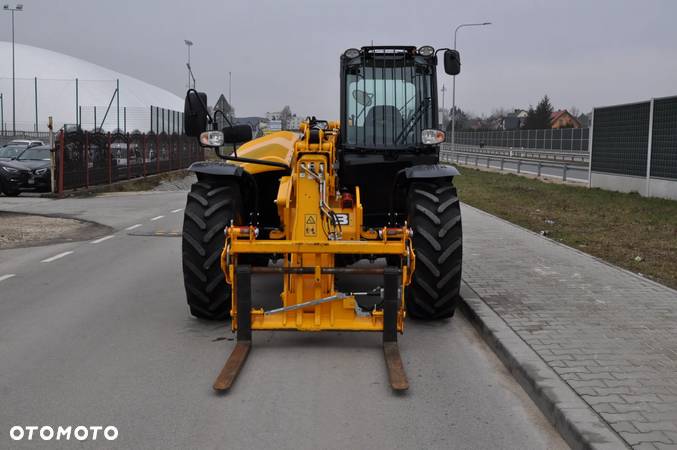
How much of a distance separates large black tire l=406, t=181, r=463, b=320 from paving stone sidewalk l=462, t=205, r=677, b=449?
651 mm

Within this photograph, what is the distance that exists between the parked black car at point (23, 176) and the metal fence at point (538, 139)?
40.7 meters

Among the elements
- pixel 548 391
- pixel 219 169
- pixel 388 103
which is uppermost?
pixel 388 103

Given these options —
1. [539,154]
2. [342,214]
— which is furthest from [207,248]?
[539,154]

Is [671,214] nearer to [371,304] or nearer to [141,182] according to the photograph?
[371,304]

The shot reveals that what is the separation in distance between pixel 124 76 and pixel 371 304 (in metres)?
110

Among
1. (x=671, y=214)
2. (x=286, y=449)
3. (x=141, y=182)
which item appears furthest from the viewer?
(x=141, y=182)

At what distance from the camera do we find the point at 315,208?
6625 mm

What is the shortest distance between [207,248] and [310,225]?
118 centimetres

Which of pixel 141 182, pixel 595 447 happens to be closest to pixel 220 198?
pixel 595 447

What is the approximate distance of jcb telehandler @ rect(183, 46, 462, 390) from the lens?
21.0 feet

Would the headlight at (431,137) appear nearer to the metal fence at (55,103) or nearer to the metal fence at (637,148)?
the metal fence at (637,148)

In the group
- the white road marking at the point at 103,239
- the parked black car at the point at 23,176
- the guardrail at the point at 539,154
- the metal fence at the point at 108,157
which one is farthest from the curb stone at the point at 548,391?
the guardrail at the point at 539,154

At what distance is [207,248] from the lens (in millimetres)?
7195

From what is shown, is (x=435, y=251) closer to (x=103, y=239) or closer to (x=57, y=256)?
(x=57, y=256)
